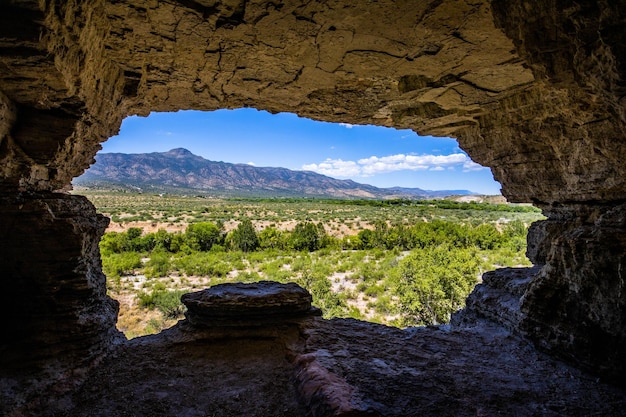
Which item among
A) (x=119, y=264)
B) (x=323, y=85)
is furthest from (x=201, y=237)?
(x=323, y=85)

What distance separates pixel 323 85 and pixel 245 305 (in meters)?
3.88

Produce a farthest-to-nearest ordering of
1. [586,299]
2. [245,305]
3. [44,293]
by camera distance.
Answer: [245,305]
[44,293]
[586,299]

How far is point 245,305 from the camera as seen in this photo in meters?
6.01

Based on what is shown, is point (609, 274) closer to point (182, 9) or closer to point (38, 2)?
point (182, 9)

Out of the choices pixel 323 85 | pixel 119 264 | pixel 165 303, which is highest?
pixel 323 85

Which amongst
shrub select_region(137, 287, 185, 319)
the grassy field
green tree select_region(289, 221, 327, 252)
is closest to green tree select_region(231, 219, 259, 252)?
the grassy field

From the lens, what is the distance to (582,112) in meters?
4.96

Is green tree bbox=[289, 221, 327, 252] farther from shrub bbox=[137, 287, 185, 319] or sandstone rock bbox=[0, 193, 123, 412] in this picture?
sandstone rock bbox=[0, 193, 123, 412]

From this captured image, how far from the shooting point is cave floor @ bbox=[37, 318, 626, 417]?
354 centimetres

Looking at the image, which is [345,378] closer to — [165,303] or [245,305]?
[245,305]

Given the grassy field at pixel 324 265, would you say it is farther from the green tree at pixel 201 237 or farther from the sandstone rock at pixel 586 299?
the sandstone rock at pixel 586 299

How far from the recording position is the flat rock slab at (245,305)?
599cm

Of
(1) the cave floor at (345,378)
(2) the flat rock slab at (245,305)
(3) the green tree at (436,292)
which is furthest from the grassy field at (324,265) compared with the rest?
(1) the cave floor at (345,378)

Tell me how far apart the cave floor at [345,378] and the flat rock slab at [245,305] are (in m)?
0.39
